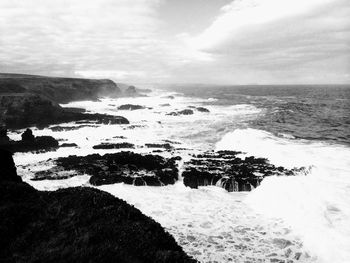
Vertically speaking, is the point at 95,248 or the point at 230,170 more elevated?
the point at 95,248

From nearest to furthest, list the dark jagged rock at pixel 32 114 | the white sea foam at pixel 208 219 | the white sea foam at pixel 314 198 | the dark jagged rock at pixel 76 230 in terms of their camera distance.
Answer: the dark jagged rock at pixel 76 230 → the white sea foam at pixel 208 219 → the white sea foam at pixel 314 198 → the dark jagged rock at pixel 32 114

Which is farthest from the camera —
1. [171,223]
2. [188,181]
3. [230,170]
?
[230,170]

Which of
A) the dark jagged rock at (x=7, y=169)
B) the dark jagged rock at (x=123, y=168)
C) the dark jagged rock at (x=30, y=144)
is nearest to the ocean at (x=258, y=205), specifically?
the dark jagged rock at (x=123, y=168)

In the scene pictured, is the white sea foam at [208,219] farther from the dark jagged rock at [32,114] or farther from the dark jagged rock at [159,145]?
the dark jagged rock at [32,114]

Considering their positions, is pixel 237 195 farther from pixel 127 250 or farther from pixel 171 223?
pixel 127 250

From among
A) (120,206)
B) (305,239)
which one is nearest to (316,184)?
(305,239)

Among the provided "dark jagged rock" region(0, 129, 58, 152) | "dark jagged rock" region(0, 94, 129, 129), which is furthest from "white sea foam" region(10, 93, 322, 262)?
"dark jagged rock" region(0, 94, 129, 129)
